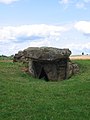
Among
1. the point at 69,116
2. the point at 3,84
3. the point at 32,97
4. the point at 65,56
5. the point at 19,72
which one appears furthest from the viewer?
the point at 65,56

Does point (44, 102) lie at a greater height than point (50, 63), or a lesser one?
lesser

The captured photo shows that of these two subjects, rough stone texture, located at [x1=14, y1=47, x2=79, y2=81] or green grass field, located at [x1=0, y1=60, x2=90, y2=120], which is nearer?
green grass field, located at [x1=0, y1=60, x2=90, y2=120]

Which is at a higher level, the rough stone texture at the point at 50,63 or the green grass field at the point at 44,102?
the rough stone texture at the point at 50,63

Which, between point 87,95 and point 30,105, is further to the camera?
point 87,95

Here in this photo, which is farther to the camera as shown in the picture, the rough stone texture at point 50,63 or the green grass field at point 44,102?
the rough stone texture at point 50,63

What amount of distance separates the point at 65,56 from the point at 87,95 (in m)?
11.3

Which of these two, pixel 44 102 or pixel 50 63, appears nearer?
pixel 44 102

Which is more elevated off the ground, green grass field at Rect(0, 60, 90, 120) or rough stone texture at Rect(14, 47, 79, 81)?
rough stone texture at Rect(14, 47, 79, 81)

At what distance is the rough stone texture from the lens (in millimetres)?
28016

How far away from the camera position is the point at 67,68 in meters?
28.7

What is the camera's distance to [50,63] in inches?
1134

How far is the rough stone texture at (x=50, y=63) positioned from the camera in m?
28.0

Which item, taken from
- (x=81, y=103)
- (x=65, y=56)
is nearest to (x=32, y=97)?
(x=81, y=103)

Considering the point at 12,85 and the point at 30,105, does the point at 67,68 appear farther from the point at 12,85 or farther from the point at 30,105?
the point at 30,105
